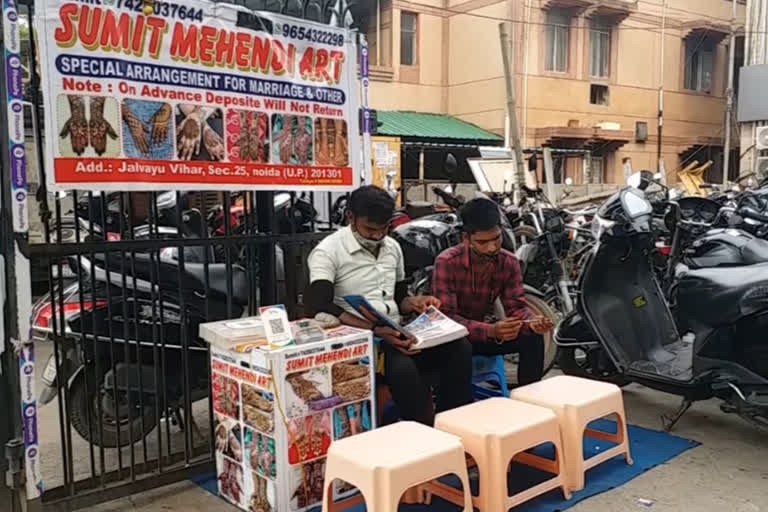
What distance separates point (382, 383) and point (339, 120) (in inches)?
52.4

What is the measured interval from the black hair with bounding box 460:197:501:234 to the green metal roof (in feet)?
32.5

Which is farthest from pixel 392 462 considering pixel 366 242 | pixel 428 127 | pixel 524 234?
pixel 428 127

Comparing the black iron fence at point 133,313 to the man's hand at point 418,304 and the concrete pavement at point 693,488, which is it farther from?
the man's hand at point 418,304

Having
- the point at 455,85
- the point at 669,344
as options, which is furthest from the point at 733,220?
the point at 455,85

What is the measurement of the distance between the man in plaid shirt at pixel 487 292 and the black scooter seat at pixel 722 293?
681mm

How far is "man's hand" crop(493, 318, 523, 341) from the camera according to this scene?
10.5 ft

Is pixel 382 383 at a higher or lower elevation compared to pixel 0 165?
lower

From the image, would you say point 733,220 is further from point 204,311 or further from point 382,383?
point 204,311

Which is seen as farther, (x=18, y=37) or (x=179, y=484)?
(x=179, y=484)

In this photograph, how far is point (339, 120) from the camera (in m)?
3.48

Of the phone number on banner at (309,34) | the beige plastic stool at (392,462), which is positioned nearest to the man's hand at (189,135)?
the phone number on banner at (309,34)

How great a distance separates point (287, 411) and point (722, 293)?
205cm

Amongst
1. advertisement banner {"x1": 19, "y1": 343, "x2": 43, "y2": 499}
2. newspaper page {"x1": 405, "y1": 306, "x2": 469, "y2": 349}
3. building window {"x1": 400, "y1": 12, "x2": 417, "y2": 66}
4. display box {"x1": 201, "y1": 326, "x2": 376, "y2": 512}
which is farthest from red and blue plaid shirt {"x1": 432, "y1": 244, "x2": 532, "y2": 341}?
building window {"x1": 400, "y1": 12, "x2": 417, "y2": 66}

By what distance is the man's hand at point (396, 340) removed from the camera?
292 cm
